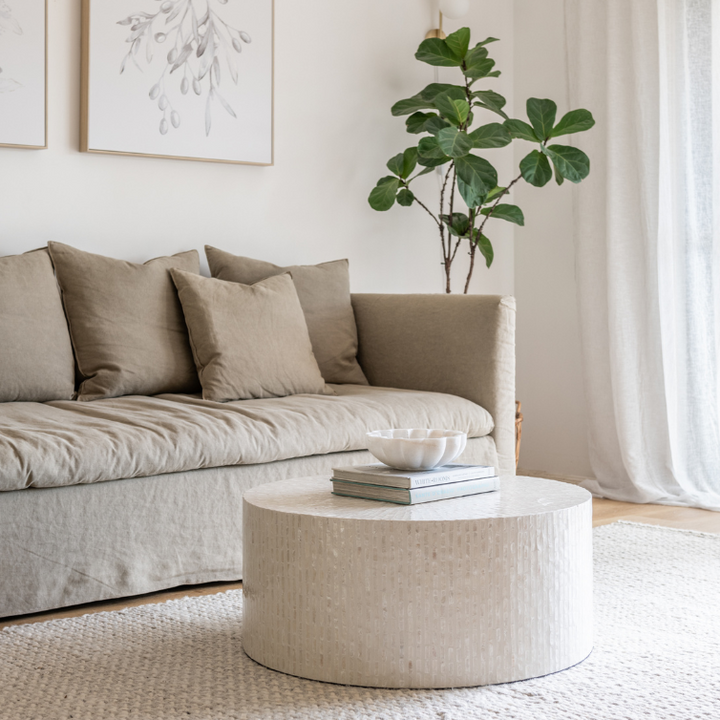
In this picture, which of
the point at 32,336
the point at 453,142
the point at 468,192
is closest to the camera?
the point at 32,336

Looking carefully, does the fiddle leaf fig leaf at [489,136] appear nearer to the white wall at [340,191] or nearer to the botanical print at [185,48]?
the white wall at [340,191]

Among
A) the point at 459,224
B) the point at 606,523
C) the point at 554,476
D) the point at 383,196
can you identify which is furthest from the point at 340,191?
the point at 606,523

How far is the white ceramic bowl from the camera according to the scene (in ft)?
5.69

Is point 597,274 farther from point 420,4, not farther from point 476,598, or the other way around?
point 476,598

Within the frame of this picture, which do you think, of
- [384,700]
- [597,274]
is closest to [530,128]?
[597,274]

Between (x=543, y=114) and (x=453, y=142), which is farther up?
(x=543, y=114)

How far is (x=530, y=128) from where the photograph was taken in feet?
12.2

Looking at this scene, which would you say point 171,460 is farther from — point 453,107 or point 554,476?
point 554,476

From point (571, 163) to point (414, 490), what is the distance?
232cm

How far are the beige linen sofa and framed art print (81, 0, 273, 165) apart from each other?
98cm

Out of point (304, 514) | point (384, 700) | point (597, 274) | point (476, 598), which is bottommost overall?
point (384, 700)

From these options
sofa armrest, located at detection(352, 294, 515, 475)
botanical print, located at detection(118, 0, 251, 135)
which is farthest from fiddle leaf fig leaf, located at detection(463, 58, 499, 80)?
sofa armrest, located at detection(352, 294, 515, 475)

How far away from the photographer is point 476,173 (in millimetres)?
3594

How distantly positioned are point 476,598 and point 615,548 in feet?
4.15
